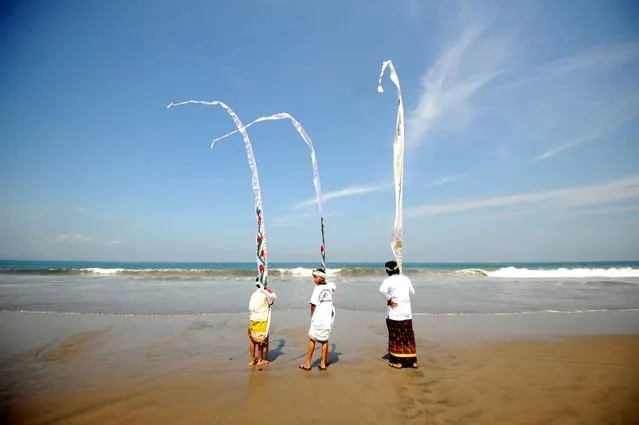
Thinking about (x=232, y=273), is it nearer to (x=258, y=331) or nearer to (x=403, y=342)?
(x=258, y=331)

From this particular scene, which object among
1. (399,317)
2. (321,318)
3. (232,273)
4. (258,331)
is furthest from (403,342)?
(232,273)

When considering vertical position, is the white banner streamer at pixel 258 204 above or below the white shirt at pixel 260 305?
above

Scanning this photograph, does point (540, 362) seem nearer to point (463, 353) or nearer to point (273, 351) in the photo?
point (463, 353)

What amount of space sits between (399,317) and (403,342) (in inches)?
19.8

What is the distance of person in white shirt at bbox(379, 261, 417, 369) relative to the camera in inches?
256

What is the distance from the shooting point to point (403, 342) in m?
6.59

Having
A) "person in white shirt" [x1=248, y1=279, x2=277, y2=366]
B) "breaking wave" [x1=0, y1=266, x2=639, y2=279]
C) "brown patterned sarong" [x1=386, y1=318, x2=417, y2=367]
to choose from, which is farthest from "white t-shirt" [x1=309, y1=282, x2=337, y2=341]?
"breaking wave" [x1=0, y1=266, x2=639, y2=279]

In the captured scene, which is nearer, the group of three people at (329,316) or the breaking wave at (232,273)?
the group of three people at (329,316)

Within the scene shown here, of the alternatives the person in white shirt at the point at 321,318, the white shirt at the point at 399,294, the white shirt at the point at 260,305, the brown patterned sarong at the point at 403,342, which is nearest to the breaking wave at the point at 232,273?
the white shirt at the point at 260,305

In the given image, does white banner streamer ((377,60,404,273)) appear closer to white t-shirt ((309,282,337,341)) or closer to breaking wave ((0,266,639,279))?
white t-shirt ((309,282,337,341))

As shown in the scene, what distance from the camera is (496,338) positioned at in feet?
29.7

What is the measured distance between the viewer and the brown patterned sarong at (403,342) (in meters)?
6.55

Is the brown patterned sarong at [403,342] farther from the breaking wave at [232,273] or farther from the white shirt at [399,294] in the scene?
the breaking wave at [232,273]

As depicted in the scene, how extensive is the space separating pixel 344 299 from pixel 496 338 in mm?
8594
